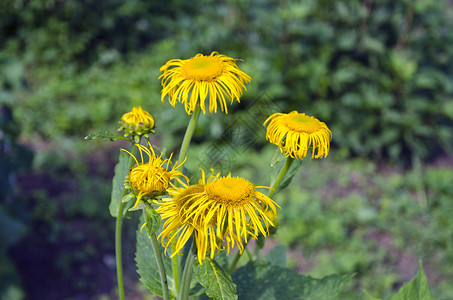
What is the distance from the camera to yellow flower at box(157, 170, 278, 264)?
1.95ft

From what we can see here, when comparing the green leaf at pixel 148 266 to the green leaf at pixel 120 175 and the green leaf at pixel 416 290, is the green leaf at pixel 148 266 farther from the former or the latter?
the green leaf at pixel 416 290

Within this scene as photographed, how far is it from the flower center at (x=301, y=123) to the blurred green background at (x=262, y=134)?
2.07 m

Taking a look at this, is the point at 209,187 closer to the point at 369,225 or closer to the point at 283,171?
the point at 283,171

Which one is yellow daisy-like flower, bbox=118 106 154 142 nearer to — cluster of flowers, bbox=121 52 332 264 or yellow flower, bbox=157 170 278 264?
cluster of flowers, bbox=121 52 332 264

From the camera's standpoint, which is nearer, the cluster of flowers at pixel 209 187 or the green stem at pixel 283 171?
the cluster of flowers at pixel 209 187

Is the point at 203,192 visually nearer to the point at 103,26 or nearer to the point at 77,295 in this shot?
the point at 77,295

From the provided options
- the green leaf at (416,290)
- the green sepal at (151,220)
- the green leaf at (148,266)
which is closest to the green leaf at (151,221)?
the green sepal at (151,220)

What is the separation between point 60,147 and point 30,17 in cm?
165

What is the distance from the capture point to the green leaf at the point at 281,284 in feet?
2.52

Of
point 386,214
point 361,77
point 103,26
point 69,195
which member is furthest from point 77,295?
point 103,26

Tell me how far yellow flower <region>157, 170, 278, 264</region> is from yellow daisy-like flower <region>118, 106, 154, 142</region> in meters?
0.20

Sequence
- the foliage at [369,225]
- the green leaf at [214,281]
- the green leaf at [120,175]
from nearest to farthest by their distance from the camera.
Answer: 1. the green leaf at [214,281]
2. the green leaf at [120,175]
3. the foliage at [369,225]

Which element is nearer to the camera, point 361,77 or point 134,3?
point 361,77

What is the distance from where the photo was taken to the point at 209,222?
2.01 feet
